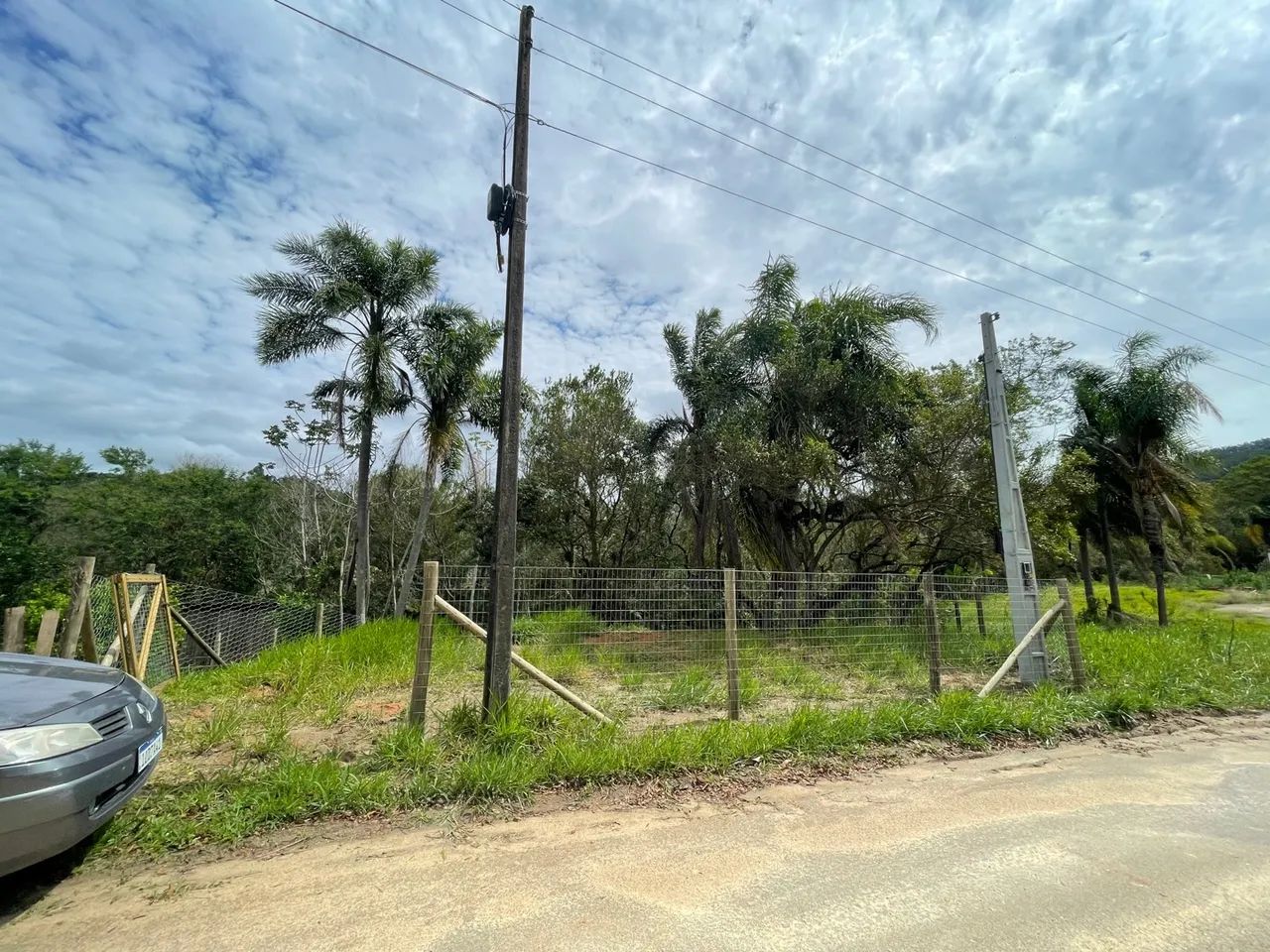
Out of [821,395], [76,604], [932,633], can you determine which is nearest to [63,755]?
[76,604]

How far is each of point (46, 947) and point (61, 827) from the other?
0.43m

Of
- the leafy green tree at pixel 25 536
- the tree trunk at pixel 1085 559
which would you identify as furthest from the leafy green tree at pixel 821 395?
the leafy green tree at pixel 25 536

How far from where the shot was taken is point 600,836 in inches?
130

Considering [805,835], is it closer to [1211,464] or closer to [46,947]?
[46,947]

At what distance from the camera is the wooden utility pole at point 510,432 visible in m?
4.77

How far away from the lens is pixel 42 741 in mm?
2584

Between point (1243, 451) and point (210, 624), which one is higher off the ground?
point (1243, 451)

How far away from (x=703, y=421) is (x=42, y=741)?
44.5ft

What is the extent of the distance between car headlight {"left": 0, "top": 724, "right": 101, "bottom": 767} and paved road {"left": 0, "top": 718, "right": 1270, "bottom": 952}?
66cm

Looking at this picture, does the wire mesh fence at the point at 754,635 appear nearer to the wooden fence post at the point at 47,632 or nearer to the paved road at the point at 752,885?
the paved road at the point at 752,885

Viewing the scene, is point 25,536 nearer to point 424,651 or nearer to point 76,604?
point 76,604

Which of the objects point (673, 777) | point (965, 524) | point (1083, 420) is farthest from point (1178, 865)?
point (1083, 420)

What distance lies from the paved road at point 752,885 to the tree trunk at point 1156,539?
1552 centimetres

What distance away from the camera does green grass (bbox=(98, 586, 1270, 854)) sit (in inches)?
143
